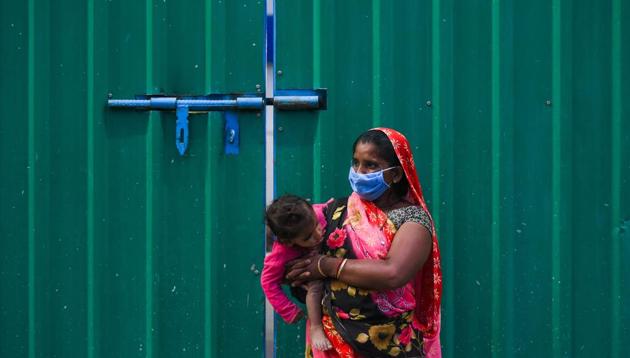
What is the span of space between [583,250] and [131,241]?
1.81m

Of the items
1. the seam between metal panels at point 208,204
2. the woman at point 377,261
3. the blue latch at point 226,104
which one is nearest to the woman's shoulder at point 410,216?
the woman at point 377,261

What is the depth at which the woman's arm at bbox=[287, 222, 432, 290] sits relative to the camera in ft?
8.00

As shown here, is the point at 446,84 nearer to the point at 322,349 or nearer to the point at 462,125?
the point at 462,125

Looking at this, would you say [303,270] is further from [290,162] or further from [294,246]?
[290,162]

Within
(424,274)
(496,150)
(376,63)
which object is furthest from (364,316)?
(376,63)

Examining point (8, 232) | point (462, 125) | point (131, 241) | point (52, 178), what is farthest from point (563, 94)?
point (8, 232)

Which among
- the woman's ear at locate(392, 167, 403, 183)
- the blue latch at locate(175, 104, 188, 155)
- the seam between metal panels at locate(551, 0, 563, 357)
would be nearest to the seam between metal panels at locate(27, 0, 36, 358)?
the blue latch at locate(175, 104, 188, 155)

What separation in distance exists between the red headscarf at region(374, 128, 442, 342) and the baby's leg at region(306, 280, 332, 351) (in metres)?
0.34

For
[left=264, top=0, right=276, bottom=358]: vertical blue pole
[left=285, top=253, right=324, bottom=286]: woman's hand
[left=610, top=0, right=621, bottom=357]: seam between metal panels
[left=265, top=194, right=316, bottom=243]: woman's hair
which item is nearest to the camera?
[left=265, top=194, right=316, bottom=243]: woman's hair

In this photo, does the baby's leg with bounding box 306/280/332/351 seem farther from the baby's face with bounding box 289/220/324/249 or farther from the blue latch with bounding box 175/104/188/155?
the blue latch with bounding box 175/104/188/155

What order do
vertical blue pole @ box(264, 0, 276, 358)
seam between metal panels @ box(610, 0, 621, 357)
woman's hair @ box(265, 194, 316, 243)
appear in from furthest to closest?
vertical blue pole @ box(264, 0, 276, 358) → seam between metal panels @ box(610, 0, 621, 357) → woman's hair @ box(265, 194, 316, 243)

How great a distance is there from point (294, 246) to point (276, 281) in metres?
0.14

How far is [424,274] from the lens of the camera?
8.75ft

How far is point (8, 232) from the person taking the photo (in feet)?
11.0
